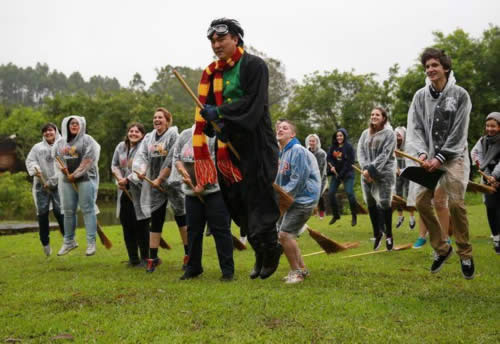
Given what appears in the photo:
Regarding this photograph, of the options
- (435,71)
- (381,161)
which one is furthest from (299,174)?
(381,161)

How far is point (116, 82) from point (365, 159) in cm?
17827

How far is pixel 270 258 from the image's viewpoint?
5.06 metres

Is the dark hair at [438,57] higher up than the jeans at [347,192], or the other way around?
the dark hair at [438,57]

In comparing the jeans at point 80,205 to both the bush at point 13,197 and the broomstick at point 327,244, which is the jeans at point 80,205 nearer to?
the broomstick at point 327,244

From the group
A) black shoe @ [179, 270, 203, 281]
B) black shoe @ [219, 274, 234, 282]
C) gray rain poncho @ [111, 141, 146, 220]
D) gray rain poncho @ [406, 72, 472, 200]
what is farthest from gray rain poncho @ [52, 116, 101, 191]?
gray rain poncho @ [406, 72, 472, 200]

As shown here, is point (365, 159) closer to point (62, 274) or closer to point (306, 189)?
point (306, 189)

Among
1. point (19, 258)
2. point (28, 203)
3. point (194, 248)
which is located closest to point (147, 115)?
point (28, 203)

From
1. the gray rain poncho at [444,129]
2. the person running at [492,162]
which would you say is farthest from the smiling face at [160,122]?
the person running at [492,162]

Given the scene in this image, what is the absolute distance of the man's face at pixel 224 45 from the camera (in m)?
4.85

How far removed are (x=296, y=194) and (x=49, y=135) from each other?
576 centimetres

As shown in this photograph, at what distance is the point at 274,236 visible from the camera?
4.95 meters

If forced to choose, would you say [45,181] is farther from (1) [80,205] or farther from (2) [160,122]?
(2) [160,122]

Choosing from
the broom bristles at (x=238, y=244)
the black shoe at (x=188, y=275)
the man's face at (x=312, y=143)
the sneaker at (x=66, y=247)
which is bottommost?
Answer: the broom bristles at (x=238, y=244)

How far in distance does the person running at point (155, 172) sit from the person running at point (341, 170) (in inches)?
269
